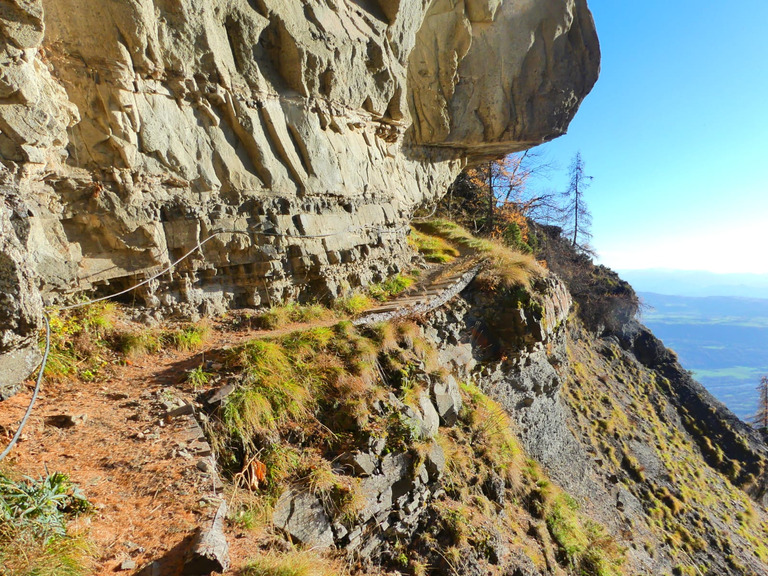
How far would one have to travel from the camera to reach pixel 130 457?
12.4ft

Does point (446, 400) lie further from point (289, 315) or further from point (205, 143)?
point (205, 143)

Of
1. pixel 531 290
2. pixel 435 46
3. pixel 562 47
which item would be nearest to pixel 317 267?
pixel 531 290

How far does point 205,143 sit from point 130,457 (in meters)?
4.89

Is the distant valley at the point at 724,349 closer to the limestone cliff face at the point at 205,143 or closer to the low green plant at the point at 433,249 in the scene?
the low green plant at the point at 433,249

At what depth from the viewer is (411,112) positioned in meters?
13.2

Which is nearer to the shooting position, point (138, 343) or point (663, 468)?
point (138, 343)

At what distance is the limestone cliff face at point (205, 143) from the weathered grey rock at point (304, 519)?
2.83m

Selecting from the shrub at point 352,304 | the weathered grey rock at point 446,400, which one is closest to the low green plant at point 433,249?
the shrub at point 352,304

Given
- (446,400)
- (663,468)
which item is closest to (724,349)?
(663,468)

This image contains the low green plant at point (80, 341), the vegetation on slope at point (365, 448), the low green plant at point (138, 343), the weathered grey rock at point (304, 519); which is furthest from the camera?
the low green plant at point (138, 343)

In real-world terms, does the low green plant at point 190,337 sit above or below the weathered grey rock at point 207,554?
above

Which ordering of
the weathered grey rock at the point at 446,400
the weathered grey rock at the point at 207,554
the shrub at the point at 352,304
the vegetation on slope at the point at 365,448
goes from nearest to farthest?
the weathered grey rock at the point at 207,554 < the vegetation on slope at the point at 365,448 < the weathered grey rock at the point at 446,400 < the shrub at the point at 352,304

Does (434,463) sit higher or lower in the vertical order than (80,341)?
lower

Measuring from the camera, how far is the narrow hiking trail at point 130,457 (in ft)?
9.95
